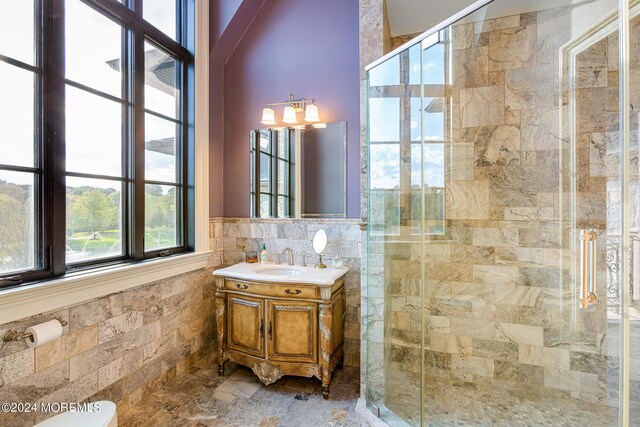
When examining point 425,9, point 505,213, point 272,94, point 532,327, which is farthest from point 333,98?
point 532,327

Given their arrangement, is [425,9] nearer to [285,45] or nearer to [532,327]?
[285,45]

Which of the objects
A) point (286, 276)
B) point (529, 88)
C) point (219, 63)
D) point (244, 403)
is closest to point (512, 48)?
point (529, 88)

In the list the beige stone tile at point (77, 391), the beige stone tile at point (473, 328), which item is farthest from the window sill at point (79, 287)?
the beige stone tile at point (473, 328)

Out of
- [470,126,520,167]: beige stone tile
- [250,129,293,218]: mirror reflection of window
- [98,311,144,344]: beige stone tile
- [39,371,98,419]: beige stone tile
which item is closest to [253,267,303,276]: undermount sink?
[250,129,293,218]: mirror reflection of window

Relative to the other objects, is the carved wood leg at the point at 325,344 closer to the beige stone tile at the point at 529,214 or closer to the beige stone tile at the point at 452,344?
the beige stone tile at the point at 452,344

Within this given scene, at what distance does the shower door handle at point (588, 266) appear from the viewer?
1810 mm

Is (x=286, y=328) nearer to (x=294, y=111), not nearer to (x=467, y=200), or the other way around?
(x=467, y=200)

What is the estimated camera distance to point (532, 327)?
2.11 metres

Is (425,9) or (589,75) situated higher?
(425,9)

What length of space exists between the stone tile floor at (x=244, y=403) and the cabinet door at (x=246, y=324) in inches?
10.4

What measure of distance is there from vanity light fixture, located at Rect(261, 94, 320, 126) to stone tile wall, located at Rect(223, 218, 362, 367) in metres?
0.84

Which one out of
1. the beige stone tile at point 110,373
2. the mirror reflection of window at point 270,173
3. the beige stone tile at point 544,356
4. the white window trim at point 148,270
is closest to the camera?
the white window trim at point 148,270

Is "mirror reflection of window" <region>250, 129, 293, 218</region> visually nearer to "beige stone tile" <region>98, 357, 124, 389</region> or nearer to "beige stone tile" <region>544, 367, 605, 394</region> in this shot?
"beige stone tile" <region>98, 357, 124, 389</region>

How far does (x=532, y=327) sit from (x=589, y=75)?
1655 millimetres
